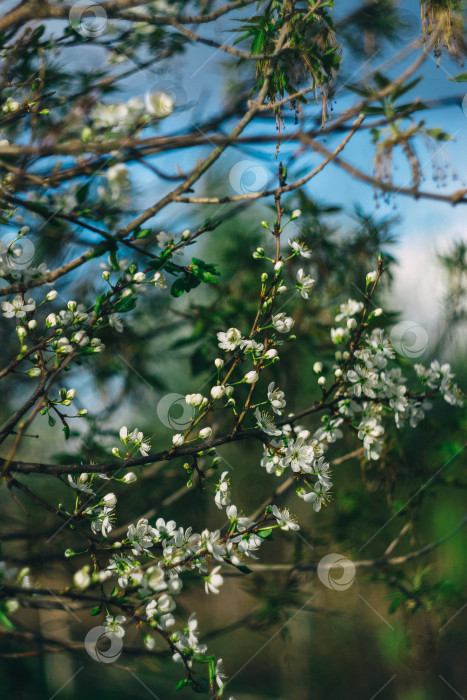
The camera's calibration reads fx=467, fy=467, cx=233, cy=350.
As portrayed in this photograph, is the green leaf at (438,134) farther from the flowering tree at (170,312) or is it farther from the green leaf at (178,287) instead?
the green leaf at (178,287)

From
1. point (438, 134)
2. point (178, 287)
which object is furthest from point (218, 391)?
point (438, 134)

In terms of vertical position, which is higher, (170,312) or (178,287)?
(178,287)

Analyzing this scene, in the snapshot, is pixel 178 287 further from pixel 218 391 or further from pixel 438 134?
pixel 438 134

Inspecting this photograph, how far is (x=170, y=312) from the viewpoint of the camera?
2.43 ft

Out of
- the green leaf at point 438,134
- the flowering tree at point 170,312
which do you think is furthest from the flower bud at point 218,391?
the green leaf at point 438,134

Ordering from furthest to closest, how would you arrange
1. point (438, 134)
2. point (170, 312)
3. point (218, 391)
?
1. point (170, 312)
2. point (438, 134)
3. point (218, 391)

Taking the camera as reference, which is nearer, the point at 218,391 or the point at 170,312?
the point at 218,391

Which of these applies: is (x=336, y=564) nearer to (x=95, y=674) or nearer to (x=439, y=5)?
(x=95, y=674)

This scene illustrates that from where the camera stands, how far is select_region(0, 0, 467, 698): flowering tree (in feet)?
1.22

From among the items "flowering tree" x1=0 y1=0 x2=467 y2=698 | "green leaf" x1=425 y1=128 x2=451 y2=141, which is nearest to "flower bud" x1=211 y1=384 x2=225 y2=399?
"flowering tree" x1=0 y1=0 x2=467 y2=698

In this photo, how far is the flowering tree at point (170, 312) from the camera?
1.22 feet

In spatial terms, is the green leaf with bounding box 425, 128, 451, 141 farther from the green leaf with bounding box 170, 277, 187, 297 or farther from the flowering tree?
the green leaf with bounding box 170, 277, 187, 297

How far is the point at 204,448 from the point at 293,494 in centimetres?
48

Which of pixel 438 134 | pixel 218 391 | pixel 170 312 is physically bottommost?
pixel 170 312
